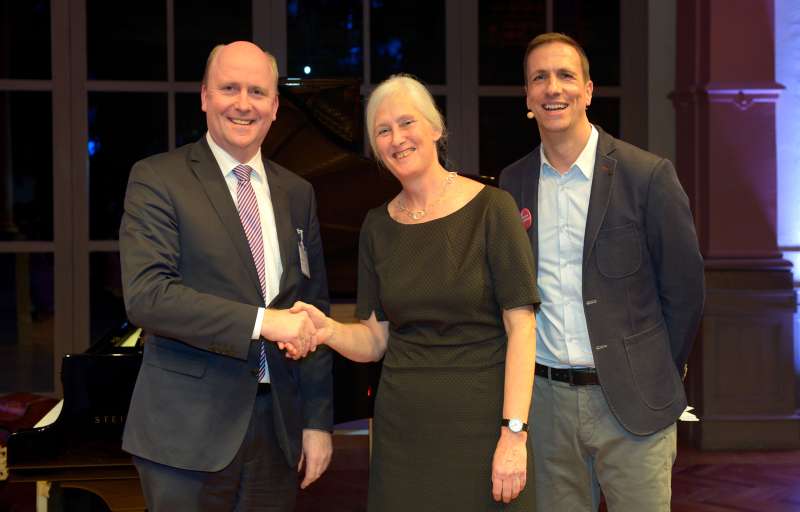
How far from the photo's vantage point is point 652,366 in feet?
7.50

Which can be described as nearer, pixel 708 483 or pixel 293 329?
pixel 293 329

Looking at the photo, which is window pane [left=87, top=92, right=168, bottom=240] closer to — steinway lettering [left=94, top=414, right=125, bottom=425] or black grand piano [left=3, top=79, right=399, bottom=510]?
black grand piano [left=3, top=79, right=399, bottom=510]

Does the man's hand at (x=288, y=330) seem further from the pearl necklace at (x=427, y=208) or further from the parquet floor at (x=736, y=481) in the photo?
the parquet floor at (x=736, y=481)

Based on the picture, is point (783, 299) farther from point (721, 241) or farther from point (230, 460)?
point (230, 460)

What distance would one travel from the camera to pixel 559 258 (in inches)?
91.9

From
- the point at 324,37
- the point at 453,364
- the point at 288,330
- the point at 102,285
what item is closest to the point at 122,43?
the point at 324,37

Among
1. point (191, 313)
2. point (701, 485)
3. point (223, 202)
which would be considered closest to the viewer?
point (191, 313)

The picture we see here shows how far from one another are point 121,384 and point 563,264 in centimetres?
145

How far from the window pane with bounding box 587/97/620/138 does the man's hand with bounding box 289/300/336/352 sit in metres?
4.46

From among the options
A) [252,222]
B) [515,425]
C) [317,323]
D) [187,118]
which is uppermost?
[187,118]

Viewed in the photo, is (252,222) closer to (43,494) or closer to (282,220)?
(282,220)

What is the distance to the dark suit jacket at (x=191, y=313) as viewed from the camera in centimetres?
202

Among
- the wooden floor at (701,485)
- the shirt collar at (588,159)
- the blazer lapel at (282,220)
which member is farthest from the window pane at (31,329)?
the shirt collar at (588,159)

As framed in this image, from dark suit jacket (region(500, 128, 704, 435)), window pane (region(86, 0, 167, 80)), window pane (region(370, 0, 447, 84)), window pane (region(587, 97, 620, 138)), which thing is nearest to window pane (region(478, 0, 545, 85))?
window pane (region(370, 0, 447, 84))
